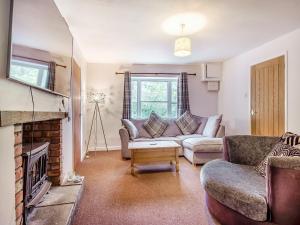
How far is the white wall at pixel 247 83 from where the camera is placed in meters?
3.17

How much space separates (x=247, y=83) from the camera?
4.43 m

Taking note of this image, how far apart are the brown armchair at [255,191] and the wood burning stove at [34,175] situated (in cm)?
147

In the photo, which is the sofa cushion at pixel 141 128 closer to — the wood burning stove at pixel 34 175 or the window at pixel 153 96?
the window at pixel 153 96

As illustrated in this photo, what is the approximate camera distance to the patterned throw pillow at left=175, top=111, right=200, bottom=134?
196 inches

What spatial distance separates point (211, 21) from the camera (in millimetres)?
2734

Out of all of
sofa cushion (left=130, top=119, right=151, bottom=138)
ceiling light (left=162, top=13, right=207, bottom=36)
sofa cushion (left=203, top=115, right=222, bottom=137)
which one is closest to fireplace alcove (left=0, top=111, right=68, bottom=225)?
ceiling light (left=162, top=13, right=207, bottom=36)

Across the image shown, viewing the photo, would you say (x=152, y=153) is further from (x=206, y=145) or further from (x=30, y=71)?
(x=30, y=71)

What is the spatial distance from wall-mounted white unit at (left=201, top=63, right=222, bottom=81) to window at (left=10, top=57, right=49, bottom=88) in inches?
171

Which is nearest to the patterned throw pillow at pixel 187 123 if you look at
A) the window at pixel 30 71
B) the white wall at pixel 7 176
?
the window at pixel 30 71

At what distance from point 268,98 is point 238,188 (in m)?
2.73

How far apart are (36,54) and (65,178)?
164cm

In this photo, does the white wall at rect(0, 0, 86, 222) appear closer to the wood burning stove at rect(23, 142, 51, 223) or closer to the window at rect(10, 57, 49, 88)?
the window at rect(10, 57, 49, 88)

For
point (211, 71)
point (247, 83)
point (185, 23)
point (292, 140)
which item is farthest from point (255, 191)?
point (211, 71)

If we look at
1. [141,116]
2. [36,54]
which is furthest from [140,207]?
[141,116]
